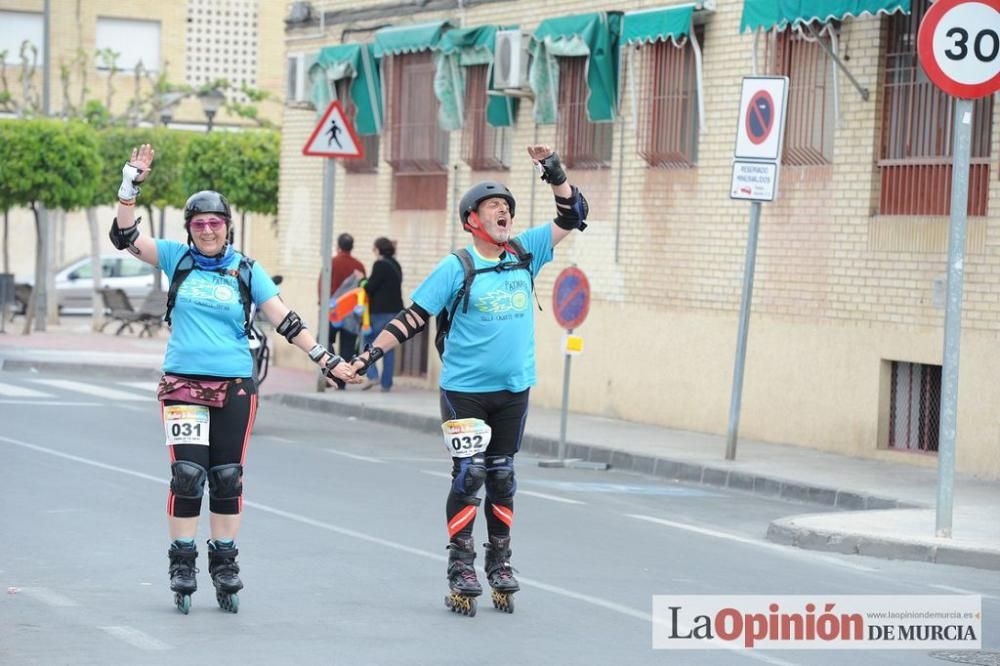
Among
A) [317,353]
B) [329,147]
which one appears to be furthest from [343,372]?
[329,147]

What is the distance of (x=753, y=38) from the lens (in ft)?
62.6

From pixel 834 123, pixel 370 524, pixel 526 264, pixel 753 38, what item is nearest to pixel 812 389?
pixel 834 123

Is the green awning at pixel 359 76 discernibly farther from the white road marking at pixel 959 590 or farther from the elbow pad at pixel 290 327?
the elbow pad at pixel 290 327

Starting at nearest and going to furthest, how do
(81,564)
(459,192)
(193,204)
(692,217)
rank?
(193,204), (81,564), (692,217), (459,192)

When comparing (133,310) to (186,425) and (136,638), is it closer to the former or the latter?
(186,425)

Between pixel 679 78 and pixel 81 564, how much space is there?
11.8 m

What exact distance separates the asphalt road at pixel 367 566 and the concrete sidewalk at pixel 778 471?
0.23 m

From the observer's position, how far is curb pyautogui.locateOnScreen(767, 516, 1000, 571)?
11500mm

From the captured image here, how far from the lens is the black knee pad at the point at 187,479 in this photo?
8688 millimetres

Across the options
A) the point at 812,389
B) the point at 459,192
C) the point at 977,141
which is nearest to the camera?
the point at 977,141

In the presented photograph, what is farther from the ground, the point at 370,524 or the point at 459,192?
the point at 459,192

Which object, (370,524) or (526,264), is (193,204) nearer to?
(526,264)

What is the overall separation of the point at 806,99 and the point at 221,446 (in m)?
10.8

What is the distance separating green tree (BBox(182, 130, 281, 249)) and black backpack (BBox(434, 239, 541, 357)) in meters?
27.5
